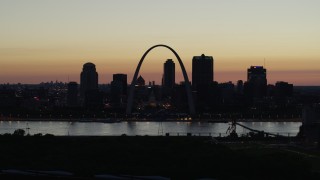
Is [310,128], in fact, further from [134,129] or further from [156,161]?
[134,129]

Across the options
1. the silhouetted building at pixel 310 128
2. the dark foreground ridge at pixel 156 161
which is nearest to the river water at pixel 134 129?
the silhouetted building at pixel 310 128

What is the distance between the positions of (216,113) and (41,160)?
117 meters

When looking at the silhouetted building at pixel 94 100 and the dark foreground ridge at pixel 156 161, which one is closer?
the dark foreground ridge at pixel 156 161

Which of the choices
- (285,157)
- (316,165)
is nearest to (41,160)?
(285,157)

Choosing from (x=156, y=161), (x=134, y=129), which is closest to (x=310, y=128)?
(x=156, y=161)

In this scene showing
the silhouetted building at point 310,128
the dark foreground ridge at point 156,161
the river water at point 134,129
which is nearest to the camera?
the dark foreground ridge at point 156,161

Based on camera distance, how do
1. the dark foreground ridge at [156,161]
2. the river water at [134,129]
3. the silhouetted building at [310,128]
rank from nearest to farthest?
1. the dark foreground ridge at [156,161]
2. the silhouetted building at [310,128]
3. the river water at [134,129]

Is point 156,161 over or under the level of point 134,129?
under

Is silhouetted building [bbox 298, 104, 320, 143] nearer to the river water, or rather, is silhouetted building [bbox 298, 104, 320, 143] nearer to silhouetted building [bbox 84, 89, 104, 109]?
the river water

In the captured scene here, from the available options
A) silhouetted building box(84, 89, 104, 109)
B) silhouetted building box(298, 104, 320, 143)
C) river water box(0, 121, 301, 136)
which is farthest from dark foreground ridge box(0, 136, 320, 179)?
→ silhouetted building box(84, 89, 104, 109)

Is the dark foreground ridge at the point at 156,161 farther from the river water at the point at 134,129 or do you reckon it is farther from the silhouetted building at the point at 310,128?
A: the river water at the point at 134,129

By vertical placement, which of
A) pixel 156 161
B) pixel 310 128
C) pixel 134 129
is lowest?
pixel 156 161

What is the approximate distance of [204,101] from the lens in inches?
6201

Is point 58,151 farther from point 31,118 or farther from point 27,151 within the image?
point 31,118
